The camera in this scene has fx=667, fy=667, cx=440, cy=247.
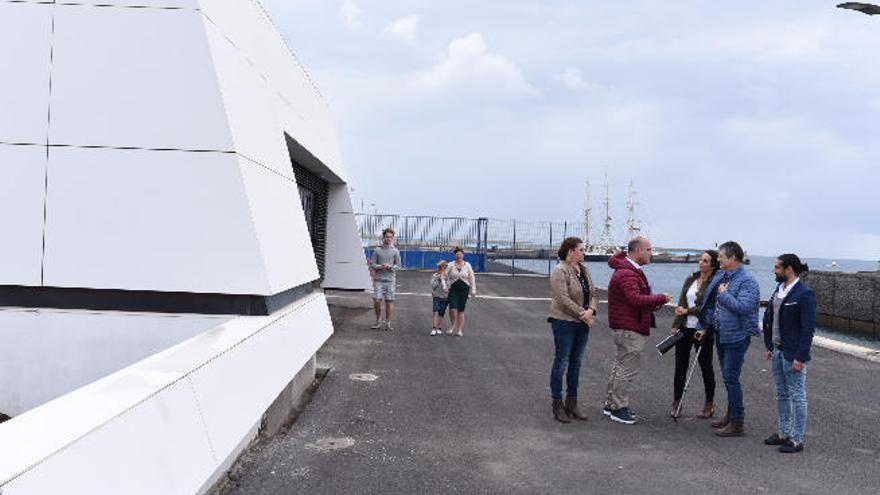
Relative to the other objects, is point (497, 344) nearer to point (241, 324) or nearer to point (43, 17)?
point (241, 324)

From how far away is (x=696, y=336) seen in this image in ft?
24.5

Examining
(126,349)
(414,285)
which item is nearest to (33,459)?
(126,349)

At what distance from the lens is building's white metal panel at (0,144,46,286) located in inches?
255

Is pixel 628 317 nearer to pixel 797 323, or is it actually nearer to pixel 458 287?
pixel 797 323

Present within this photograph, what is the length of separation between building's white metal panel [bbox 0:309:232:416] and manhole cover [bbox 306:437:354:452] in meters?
1.91

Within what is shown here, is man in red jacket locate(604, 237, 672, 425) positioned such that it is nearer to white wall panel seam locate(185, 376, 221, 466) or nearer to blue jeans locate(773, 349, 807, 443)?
blue jeans locate(773, 349, 807, 443)

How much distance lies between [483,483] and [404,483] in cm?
61

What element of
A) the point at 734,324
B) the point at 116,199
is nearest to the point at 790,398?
the point at 734,324

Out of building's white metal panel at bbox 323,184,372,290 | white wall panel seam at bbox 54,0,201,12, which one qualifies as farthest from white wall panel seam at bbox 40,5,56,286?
building's white metal panel at bbox 323,184,372,290

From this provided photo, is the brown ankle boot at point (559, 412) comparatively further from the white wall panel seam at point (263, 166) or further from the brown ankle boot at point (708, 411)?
the white wall panel seam at point (263, 166)

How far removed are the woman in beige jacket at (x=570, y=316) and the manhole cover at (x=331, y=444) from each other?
236 cm

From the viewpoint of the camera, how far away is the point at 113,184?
21.7 feet

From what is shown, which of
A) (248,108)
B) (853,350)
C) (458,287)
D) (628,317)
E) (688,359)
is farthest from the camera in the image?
(458,287)

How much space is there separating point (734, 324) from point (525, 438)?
2498 mm
